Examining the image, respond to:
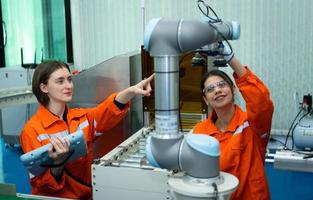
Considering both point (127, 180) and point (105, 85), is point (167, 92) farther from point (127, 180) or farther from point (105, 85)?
point (105, 85)

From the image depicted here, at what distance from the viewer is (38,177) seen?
1.64 metres

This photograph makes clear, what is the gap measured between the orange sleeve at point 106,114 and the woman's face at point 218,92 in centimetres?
52

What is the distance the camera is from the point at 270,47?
3.89 metres

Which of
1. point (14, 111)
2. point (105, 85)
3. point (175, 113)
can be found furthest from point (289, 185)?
point (14, 111)

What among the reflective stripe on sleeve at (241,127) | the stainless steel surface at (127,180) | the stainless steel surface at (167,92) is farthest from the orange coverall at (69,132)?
the stainless steel surface at (167,92)

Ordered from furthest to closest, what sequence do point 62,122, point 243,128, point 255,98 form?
point 62,122 < point 243,128 < point 255,98

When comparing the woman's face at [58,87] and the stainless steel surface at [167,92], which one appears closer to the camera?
the stainless steel surface at [167,92]

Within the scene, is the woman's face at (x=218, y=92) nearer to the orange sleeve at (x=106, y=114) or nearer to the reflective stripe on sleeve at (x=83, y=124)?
the orange sleeve at (x=106, y=114)

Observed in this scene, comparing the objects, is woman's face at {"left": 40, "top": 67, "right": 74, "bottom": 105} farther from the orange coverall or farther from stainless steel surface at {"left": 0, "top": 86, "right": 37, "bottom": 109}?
stainless steel surface at {"left": 0, "top": 86, "right": 37, "bottom": 109}

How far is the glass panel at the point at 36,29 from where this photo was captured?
4695 millimetres

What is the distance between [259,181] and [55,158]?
796mm

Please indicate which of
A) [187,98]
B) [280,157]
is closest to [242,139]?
[280,157]

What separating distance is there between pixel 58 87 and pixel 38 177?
1.36 ft

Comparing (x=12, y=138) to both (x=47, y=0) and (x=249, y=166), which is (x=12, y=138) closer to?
(x=47, y=0)
